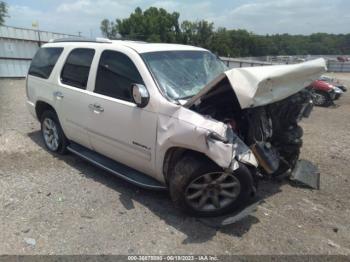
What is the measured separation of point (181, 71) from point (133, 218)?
190cm

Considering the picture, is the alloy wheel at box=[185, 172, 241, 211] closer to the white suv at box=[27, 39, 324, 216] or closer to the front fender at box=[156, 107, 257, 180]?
the white suv at box=[27, 39, 324, 216]

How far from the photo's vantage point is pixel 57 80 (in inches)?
A: 194

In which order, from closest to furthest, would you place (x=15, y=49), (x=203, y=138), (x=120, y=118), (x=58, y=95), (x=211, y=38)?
(x=203, y=138) → (x=120, y=118) → (x=58, y=95) → (x=15, y=49) → (x=211, y=38)

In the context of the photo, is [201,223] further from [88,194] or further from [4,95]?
[4,95]

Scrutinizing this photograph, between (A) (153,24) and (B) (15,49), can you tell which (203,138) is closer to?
(B) (15,49)

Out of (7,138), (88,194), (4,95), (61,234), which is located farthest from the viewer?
(4,95)

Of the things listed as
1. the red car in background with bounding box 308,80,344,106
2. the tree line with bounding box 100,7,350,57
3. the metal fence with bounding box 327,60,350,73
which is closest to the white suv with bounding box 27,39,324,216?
the red car in background with bounding box 308,80,344,106

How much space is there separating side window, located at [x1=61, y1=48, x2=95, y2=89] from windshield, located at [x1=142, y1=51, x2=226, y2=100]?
106cm

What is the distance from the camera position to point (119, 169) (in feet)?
13.5

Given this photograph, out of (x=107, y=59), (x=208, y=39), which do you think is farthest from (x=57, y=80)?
(x=208, y=39)

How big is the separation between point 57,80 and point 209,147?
121 inches

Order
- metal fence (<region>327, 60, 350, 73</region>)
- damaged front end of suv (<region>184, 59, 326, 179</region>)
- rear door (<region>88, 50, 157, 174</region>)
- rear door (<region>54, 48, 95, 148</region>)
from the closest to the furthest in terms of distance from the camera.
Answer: damaged front end of suv (<region>184, 59, 326, 179</region>), rear door (<region>88, 50, 157, 174</region>), rear door (<region>54, 48, 95, 148</region>), metal fence (<region>327, 60, 350, 73</region>)

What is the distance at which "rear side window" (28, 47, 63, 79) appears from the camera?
5.16 meters

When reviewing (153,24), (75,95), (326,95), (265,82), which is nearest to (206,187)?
(265,82)
